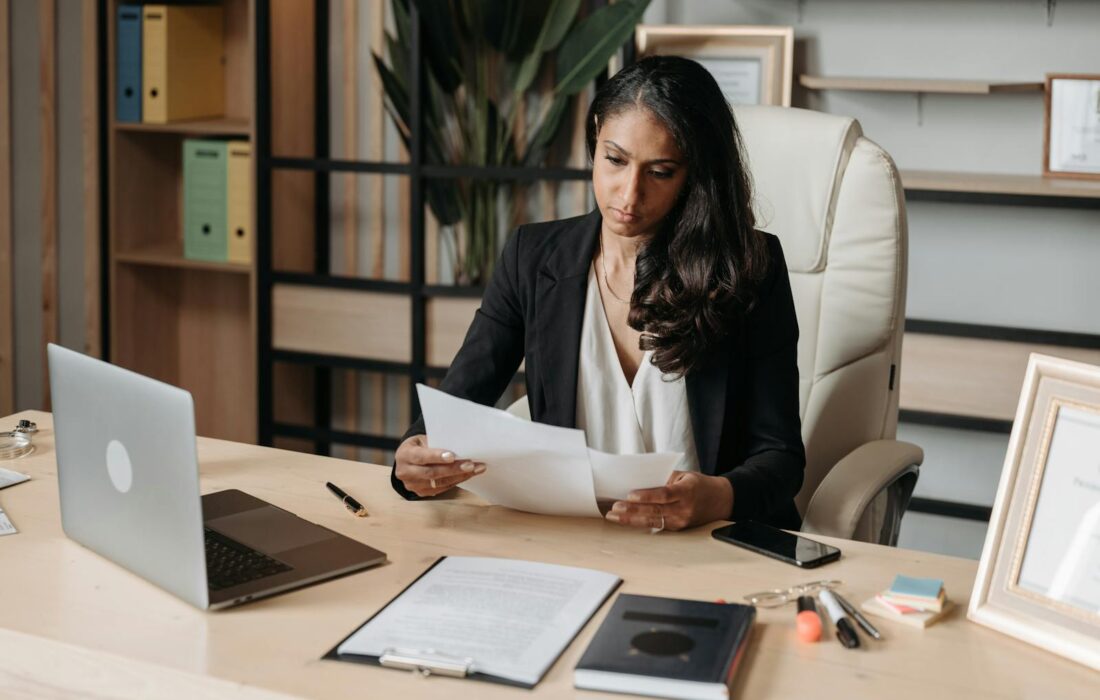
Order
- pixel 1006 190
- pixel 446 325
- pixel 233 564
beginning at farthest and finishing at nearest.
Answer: pixel 446 325
pixel 1006 190
pixel 233 564

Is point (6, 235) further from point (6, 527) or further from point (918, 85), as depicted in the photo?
point (918, 85)

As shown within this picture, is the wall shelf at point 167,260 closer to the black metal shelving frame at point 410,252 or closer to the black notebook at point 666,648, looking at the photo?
the black metal shelving frame at point 410,252

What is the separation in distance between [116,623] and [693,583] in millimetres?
592

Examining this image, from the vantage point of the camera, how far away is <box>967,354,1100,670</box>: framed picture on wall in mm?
1194

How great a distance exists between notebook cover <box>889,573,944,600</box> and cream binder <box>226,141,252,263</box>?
248cm

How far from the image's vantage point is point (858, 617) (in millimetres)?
1256

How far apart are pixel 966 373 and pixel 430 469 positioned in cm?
175

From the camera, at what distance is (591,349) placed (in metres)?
1.86

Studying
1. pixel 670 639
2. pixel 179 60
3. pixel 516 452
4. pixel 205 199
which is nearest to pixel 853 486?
pixel 516 452

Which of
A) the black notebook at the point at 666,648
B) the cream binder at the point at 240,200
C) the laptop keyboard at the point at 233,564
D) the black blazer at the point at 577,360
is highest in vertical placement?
the cream binder at the point at 240,200

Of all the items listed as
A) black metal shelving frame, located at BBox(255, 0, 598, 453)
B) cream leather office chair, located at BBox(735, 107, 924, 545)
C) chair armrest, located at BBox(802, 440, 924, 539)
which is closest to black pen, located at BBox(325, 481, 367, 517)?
chair armrest, located at BBox(802, 440, 924, 539)

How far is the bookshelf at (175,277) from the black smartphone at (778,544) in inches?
86.5

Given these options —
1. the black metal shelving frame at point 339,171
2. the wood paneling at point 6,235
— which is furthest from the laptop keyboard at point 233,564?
the wood paneling at point 6,235

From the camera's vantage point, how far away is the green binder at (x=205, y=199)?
345cm
